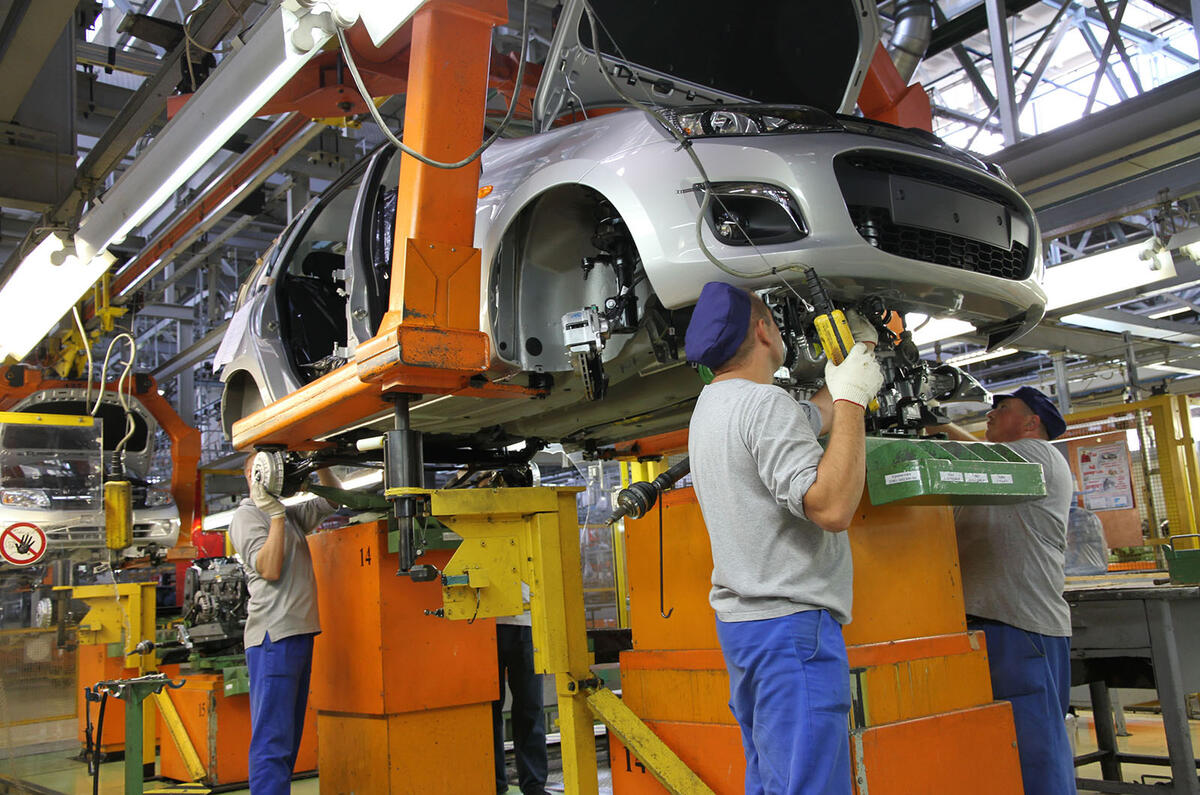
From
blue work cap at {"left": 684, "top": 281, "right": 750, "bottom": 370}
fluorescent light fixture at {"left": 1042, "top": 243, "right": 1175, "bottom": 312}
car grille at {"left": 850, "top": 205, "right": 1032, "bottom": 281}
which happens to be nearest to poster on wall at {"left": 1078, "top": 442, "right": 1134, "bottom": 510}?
fluorescent light fixture at {"left": 1042, "top": 243, "right": 1175, "bottom": 312}

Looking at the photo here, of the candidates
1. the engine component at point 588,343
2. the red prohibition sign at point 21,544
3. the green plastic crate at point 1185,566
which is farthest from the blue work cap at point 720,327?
the red prohibition sign at point 21,544

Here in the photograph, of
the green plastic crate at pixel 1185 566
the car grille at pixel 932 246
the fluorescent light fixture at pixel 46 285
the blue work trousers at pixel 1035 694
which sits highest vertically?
the fluorescent light fixture at pixel 46 285

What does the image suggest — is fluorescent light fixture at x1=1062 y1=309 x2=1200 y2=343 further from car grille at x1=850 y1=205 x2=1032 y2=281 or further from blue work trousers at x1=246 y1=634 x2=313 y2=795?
blue work trousers at x1=246 y1=634 x2=313 y2=795

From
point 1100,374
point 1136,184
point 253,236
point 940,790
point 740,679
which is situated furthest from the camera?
point 1100,374

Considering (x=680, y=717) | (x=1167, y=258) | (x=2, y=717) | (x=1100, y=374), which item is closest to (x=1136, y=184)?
(x=1167, y=258)

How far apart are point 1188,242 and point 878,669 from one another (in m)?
4.75

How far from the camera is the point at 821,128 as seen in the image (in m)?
2.72

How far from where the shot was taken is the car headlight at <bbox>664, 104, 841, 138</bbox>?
270cm

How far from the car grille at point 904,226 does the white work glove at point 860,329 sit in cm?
21

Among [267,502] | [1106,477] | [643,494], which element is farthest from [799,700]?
[1106,477]

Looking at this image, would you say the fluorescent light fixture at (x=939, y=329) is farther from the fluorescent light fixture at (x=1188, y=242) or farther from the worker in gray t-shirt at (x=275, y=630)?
the worker in gray t-shirt at (x=275, y=630)

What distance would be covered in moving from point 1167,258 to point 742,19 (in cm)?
355

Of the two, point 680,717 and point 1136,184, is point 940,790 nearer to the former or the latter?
point 680,717

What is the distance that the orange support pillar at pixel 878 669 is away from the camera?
2.35m
